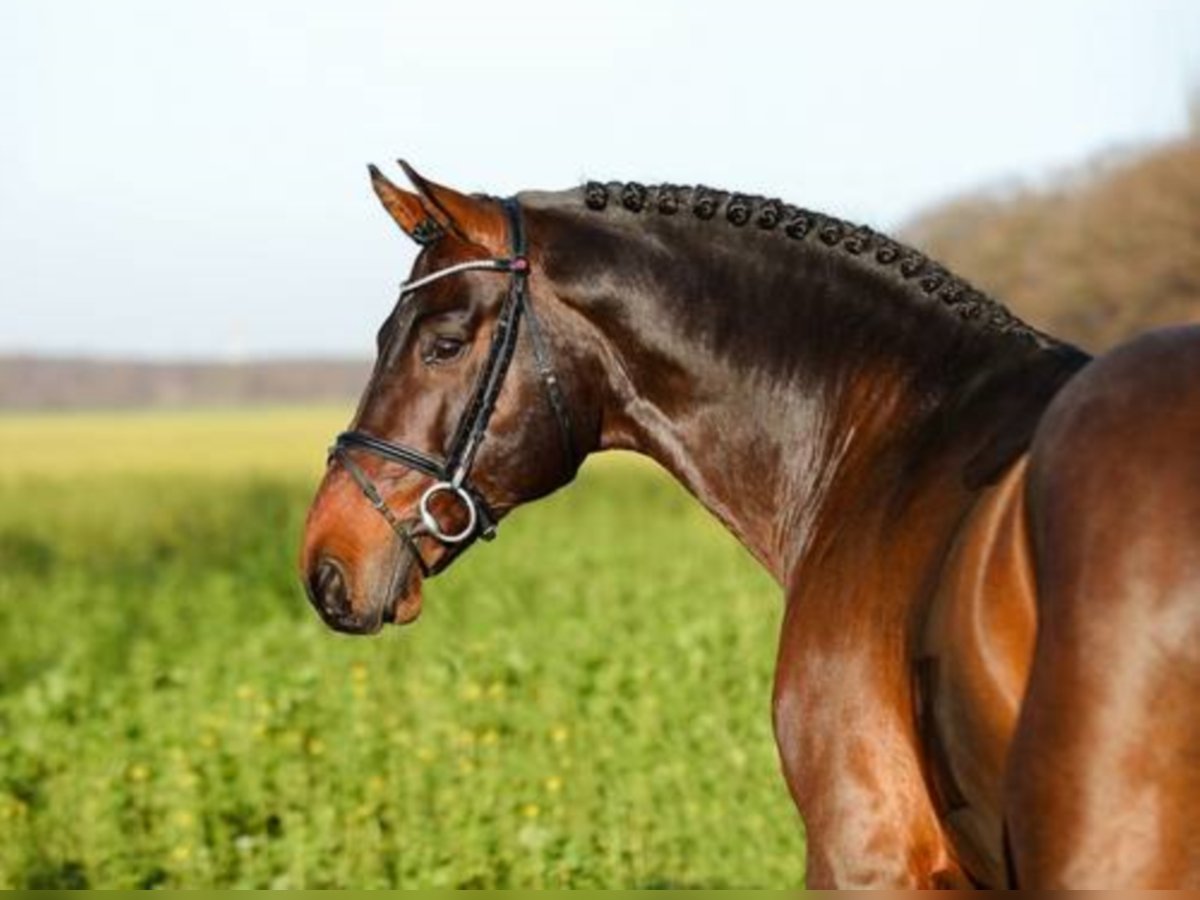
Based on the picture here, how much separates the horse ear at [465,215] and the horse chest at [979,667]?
156cm

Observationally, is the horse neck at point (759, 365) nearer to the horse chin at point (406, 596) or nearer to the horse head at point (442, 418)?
the horse head at point (442, 418)

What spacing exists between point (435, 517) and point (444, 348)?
405mm

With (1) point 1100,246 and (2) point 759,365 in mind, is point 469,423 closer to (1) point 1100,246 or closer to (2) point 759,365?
(2) point 759,365

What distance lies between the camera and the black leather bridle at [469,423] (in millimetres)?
5031

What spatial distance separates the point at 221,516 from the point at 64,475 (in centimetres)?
954

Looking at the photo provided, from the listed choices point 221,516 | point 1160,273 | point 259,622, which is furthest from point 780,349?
point 1160,273

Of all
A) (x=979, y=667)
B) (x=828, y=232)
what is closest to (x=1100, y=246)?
(x=828, y=232)

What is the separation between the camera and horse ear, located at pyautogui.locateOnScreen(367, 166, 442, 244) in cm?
518

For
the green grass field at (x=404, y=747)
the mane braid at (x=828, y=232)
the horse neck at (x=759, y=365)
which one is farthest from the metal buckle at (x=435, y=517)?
the green grass field at (x=404, y=747)

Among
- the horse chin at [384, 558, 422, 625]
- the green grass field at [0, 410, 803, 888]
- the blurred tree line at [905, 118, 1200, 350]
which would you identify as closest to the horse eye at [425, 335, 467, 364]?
the horse chin at [384, 558, 422, 625]

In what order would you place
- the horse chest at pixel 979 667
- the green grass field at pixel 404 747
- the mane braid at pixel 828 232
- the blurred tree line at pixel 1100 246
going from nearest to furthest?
the horse chest at pixel 979 667, the mane braid at pixel 828 232, the green grass field at pixel 404 747, the blurred tree line at pixel 1100 246

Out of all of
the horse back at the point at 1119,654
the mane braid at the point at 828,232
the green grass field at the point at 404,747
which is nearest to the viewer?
the horse back at the point at 1119,654

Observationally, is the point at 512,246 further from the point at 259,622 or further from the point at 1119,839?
the point at 259,622

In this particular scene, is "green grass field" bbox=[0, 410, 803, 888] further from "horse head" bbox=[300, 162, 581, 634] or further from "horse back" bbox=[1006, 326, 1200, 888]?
→ "horse back" bbox=[1006, 326, 1200, 888]
